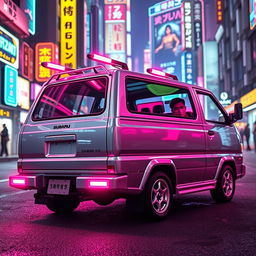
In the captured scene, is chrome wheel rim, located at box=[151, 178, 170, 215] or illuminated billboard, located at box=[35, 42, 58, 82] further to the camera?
illuminated billboard, located at box=[35, 42, 58, 82]

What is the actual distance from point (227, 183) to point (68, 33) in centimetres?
3269

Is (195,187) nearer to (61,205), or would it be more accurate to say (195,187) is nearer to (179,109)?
(179,109)

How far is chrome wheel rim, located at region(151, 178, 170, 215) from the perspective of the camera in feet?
17.6

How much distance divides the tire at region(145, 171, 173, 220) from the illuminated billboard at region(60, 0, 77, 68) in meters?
31.7

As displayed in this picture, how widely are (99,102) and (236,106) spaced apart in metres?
2.66

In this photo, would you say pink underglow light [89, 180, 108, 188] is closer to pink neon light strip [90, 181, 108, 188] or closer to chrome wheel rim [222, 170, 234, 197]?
pink neon light strip [90, 181, 108, 188]

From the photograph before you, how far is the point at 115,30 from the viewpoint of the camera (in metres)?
110

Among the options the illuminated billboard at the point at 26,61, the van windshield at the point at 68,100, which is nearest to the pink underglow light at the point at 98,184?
the van windshield at the point at 68,100

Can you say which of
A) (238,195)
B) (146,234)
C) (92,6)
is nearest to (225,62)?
(92,6)

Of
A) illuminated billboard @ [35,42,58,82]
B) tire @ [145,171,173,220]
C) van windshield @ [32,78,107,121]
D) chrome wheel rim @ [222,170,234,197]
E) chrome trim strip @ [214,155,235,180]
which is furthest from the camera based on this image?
illuminated billboard @ [35,42,58,82]

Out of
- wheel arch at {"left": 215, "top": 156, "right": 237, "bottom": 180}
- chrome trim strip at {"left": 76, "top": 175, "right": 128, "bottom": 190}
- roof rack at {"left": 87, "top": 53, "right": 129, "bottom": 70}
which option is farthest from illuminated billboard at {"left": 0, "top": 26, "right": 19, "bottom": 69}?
chrome trim strip at {"left": 76, "top": 175, "right": 128, "bottom": 190}

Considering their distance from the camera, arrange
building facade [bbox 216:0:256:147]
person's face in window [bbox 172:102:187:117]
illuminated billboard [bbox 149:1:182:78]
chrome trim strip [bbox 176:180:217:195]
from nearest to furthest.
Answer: chrome trim strip [bbox 176:180:217:195] → person's face in window [bbox 172:102:187:117] → building facade [bbox 216:0:256:147] → illuminated billboard [bbox 149:1:182:78]

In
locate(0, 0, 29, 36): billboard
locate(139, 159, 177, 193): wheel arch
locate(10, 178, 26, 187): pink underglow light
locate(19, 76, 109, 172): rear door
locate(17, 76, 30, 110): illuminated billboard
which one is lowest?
locate(10, 178, 26, 187): pink underglow light

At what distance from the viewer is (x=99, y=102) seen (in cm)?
577
